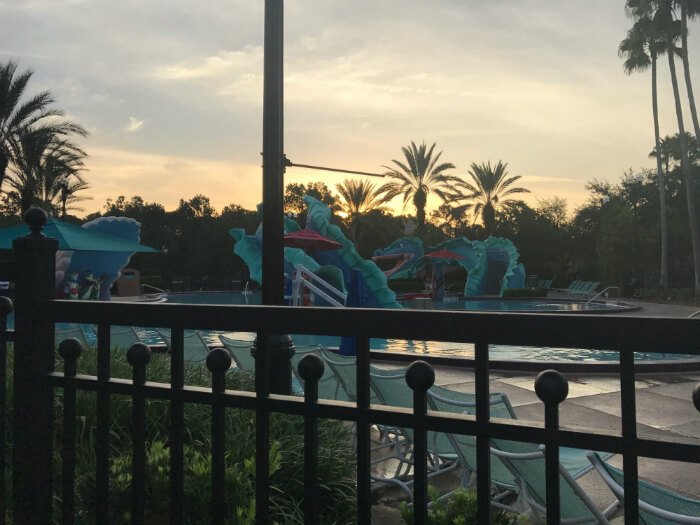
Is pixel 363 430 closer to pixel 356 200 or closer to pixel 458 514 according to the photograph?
pixel 458 514

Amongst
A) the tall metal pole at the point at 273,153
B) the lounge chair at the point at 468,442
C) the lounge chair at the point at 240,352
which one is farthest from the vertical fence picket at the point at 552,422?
the lounge chair at the point at 240,352

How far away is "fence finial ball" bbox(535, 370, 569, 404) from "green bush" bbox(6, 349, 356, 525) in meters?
1.77

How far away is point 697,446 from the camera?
1265 mm

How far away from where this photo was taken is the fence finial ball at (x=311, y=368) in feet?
5.59

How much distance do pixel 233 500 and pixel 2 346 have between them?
1.24 m

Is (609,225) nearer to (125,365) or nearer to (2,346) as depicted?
(125,365)

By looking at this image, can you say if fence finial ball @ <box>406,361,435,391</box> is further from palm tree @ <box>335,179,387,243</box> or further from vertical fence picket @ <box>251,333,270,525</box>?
palm tree @ <box>335,179,387,243</box>

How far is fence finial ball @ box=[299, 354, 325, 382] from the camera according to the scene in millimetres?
1704

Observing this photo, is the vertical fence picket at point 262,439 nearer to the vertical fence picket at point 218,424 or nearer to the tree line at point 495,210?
the vertical fence picket at point 218,424

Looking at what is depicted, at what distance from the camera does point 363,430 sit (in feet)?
5.45

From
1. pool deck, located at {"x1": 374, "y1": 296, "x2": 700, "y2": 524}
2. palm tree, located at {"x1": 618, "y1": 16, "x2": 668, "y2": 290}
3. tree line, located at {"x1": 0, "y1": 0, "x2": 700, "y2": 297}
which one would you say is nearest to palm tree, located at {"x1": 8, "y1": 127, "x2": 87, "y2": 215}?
tree line, located at {"x1": 0, "y1": 0, "x2": 700, "y2": 297}

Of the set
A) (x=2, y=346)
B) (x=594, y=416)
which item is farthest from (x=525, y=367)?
(x=2, y=346)

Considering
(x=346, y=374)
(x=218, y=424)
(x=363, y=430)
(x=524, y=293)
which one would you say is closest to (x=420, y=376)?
(x=363, y=430)

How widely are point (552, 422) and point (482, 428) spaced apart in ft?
0.52
